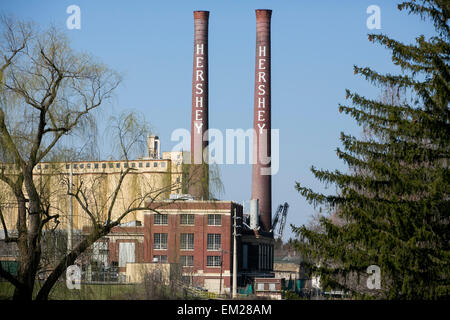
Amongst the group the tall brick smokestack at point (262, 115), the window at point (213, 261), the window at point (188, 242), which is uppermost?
the tall brick smokestack at point (262, 115)

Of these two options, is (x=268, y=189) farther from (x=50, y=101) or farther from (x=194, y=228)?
(x=50, y=101)

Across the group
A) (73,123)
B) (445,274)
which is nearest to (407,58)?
(445,274)

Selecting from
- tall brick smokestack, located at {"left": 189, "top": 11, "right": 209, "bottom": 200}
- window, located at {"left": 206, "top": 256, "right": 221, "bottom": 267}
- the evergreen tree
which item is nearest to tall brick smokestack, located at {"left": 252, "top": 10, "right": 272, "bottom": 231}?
tall brick smokestack, located at {"left": 189, "top": 11, "right": 209, "bottom": 200}

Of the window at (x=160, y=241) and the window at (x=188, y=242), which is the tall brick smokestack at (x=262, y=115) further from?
the window at (x=160, y=241)

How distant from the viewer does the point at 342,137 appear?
2150 centimetres

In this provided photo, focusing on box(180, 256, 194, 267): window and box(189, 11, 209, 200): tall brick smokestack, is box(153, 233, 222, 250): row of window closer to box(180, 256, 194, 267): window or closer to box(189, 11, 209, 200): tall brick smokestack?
box(180, 256, 194, 267): window

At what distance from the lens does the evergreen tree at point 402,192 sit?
19109mm

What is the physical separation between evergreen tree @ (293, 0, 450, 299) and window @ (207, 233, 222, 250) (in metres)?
52.9

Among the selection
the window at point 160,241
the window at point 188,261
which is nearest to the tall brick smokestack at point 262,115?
the window at point 188,261

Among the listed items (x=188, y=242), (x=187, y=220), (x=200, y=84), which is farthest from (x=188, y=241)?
(x=200, y=84)

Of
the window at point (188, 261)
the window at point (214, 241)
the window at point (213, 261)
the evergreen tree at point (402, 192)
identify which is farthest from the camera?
the window at point (214, 241)
